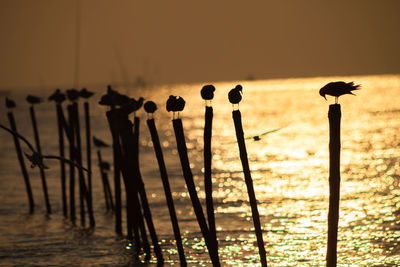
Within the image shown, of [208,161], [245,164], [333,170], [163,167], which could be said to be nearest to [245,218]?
[163,167]

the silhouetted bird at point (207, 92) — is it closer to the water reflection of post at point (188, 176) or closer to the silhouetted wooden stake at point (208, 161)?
the silhouetted wooden stake at point (208, 161)

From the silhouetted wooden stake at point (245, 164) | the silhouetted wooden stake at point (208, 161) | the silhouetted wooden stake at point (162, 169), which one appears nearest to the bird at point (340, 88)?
the silhouetted wooden stake at point (245, 164)

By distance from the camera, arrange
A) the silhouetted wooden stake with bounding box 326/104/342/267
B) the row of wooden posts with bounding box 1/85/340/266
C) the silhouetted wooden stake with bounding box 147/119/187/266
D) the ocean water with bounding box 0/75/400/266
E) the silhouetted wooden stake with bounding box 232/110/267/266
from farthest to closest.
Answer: the ocean water with bounding box 0/75/400/266 < the silhouetted wooden stake with bounding box 147/119/187/266 < the silhouetted wooden stake with bounding box 232/110/267/266 < the row of wooden posts with bounding box 1/85/340/266 < the silhouetted wooden stake with bounding box 326/104/342/267

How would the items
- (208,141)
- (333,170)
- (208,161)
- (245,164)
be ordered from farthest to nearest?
(208,161) → (208,141) → (245,164) → (333,170)

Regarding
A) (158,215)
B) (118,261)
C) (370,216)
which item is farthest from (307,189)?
(118,261)

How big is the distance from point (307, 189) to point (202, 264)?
39.1 ft

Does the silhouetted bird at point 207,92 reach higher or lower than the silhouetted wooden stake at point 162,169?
higher

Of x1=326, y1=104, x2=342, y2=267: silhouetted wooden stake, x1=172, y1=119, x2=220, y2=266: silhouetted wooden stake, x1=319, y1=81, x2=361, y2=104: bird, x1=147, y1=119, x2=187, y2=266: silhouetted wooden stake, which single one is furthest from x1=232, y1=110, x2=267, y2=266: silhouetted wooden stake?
x1=147, y1=119, x2=187, y2=266: silhouetted wooden stake

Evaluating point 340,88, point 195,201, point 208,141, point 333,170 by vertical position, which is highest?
point 340,88

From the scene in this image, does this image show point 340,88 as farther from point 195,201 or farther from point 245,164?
point 195,201

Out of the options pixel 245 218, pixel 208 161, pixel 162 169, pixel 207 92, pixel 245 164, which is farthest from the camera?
pixel 245 218

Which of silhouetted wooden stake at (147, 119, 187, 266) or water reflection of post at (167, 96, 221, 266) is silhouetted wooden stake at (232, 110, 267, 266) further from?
silhouetted wooden stake at (147, 119, 187, 266)

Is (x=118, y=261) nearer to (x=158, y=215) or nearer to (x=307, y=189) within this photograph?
(x=158, y=215)

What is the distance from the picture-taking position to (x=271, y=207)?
2067cm
